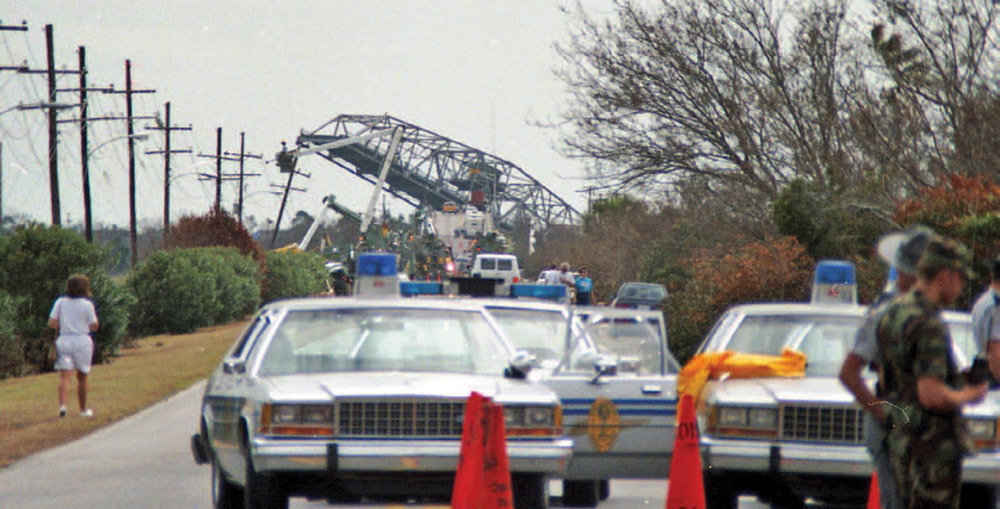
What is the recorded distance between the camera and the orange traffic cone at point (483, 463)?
837 centimetres

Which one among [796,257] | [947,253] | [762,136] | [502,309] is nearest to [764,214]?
[762,136]

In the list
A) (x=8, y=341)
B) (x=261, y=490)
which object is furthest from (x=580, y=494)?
(x=8, y=341)

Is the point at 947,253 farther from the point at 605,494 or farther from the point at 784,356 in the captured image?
the point at 605,494

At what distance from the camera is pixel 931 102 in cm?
2658

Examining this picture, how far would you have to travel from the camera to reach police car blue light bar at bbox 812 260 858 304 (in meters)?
12.6

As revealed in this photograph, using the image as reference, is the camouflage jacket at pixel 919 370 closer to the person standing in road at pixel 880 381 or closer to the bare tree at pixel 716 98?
the person standing in road at pixel 880 381

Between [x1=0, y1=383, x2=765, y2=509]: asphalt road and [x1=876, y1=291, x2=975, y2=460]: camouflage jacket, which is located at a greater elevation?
[x1=876, y1=291, x2=975, y2=460]: camouflage jacket

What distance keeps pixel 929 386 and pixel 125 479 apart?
29.1 ft

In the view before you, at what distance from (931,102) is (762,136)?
377 cm

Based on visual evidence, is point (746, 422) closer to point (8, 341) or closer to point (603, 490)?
point (603, 490)

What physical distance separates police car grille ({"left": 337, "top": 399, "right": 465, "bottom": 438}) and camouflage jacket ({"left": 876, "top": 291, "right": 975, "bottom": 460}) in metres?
3.80

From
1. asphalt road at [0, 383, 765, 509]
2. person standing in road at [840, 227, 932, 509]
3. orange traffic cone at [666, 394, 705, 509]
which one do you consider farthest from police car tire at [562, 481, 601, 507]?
person standing in road at [840, 227, 932, 509]

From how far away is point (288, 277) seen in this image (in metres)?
73.7

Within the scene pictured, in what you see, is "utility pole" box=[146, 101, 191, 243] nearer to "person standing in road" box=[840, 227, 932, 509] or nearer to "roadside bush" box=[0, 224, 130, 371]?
"roadside bush" box=[0, 224, 130, 371]
